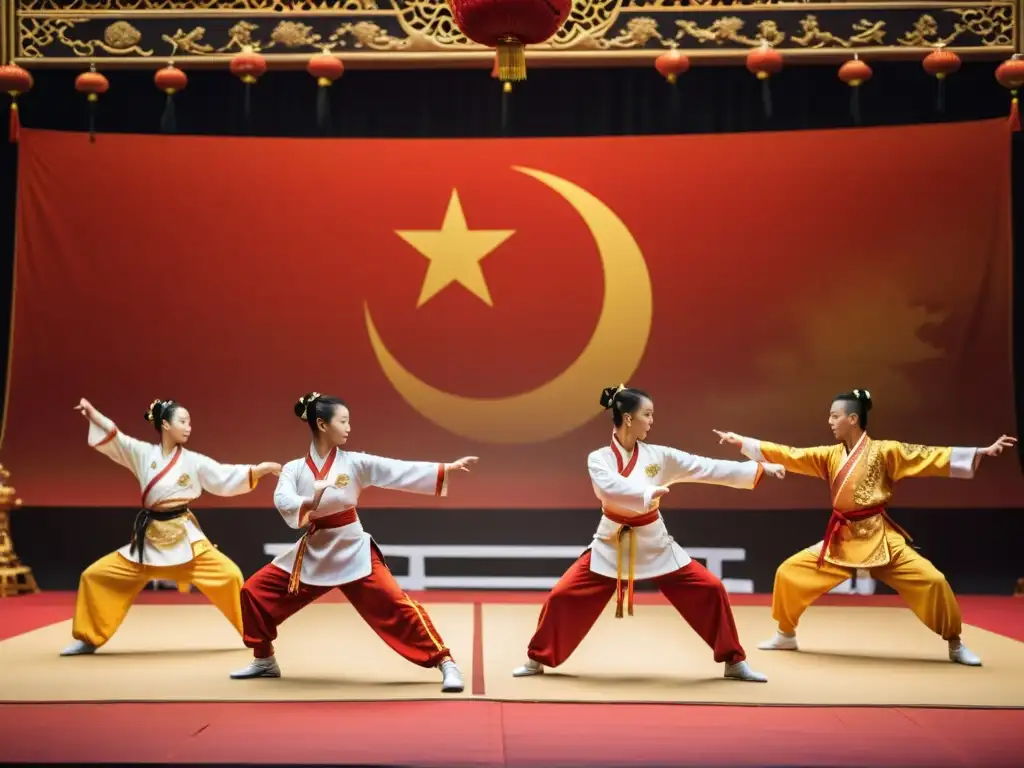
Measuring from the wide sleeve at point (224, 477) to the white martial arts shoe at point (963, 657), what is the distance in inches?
106

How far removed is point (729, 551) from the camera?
6445 mm

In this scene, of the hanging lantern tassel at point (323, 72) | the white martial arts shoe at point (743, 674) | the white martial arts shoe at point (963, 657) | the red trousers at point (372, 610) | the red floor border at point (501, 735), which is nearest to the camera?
the red floor border at point (501, 735)

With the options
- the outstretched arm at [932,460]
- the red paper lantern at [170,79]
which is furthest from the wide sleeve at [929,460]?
the red paper lantern at [170,79]

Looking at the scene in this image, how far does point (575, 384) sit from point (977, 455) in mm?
2342

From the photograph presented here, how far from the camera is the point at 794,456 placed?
4.74m

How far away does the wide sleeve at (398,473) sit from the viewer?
405 centimetres

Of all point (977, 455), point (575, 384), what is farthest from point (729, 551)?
point (977, 455)

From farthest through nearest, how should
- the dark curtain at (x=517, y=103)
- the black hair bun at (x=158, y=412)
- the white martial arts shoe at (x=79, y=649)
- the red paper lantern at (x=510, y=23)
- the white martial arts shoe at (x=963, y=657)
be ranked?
the dark curtain at (x=517, y=103) → the black hair bun at (x=158, y=412) → the white martial arts shoe at (x=79, y=649) → the white martial arts shoe at (x=963, y=657) → the red paper lantern at (x=510, y=23)

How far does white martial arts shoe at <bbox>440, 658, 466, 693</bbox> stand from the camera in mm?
3725

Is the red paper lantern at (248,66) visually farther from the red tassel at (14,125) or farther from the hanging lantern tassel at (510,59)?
the hanging lantern tassel at (510,59)

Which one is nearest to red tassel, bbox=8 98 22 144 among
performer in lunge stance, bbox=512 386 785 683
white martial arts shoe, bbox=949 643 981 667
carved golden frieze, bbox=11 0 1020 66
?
carved golden frieze, bbox=11 0 1020 66

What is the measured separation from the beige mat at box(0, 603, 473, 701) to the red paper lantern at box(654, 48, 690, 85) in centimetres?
285

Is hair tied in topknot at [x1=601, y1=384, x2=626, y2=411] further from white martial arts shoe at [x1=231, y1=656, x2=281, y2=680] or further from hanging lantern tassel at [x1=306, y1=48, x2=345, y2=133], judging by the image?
hanging lantern tassel at [x1=306, y1=48, x2=345, y2=133]

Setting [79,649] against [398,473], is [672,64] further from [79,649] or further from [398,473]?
[79,649]
